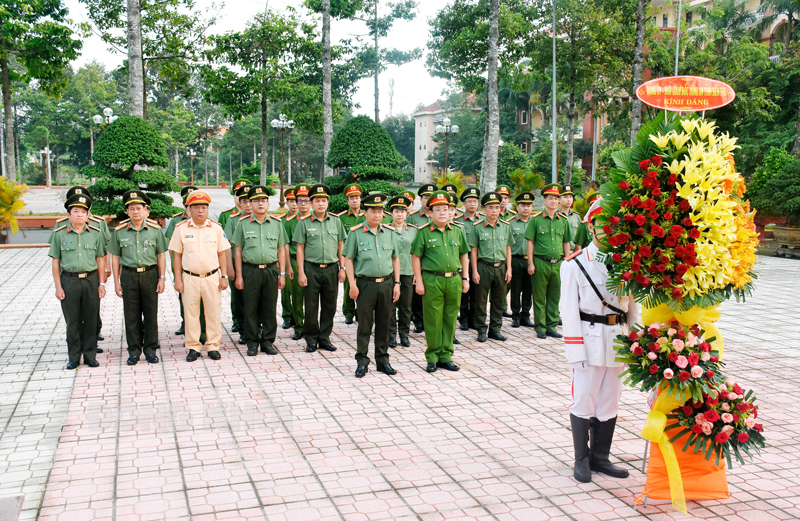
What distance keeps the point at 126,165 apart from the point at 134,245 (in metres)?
8.10

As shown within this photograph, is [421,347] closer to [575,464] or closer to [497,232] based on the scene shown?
[497,232]

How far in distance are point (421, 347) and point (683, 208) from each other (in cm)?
478

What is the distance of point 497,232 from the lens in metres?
8.55

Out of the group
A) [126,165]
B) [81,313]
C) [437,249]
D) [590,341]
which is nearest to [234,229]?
[81,313]

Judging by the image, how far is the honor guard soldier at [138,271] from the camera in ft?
23.7

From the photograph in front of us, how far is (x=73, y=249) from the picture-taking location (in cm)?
701

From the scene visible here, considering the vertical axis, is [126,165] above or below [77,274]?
above

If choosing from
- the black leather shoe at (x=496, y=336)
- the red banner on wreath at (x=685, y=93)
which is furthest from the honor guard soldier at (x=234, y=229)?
the red banner on wreath at (x=685, y=93)

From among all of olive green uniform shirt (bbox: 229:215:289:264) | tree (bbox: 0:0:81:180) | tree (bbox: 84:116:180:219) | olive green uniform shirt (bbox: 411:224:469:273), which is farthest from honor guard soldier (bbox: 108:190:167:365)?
tree (bbox: 0:0:81:180)

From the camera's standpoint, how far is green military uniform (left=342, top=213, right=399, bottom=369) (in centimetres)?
690

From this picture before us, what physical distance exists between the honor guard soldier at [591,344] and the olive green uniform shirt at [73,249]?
205 inches

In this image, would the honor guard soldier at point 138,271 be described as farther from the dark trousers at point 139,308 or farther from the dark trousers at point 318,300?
the dark trousers at point 318,300

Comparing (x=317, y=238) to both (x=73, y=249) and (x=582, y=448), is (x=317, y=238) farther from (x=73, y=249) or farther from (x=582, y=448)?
(x=582, y=448)

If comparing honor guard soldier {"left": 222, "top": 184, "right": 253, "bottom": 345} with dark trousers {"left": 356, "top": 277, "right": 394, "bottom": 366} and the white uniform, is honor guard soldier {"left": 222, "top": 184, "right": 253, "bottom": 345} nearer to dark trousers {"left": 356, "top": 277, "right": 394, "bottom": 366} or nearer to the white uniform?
dark trousers {"left": 356, "top": 277, "right": 394, "bottom": 366}
